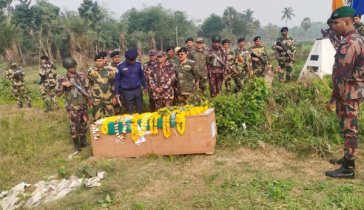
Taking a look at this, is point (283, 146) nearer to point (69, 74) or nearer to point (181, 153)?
point (181, 153)

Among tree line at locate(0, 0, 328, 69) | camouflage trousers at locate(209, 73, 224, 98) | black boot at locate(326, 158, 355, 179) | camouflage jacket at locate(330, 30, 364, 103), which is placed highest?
tree line at locate(0, 0, 328, 69)

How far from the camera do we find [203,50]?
7152 millimetres

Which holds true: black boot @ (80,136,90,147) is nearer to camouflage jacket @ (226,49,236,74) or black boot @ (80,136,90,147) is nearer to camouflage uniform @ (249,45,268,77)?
camouflage jacket @ (226,49,236,74)

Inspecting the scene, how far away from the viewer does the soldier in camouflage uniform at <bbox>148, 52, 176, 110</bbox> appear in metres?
5.78

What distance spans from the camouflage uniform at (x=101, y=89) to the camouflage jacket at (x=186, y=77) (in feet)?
5.13

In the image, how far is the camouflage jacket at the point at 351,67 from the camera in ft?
10.4

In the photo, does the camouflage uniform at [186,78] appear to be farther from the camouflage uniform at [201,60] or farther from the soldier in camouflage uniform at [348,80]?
the soldier in camouflage uniform at [348,80]

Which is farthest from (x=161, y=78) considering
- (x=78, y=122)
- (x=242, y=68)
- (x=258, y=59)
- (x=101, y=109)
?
(x=258, y=59)

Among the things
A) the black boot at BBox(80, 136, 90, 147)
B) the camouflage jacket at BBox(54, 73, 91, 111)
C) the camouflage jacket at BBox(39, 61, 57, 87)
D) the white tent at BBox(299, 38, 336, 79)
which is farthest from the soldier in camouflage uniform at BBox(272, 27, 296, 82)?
the camouflage jacket at BBox(39, 61, 57, 87)

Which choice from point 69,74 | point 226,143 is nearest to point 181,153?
point 226,143

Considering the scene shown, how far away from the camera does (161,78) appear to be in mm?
5801

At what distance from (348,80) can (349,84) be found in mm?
69

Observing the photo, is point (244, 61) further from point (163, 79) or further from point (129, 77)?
point (129, 77)

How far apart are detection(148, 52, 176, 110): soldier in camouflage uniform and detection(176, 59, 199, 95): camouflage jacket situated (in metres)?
0.24
